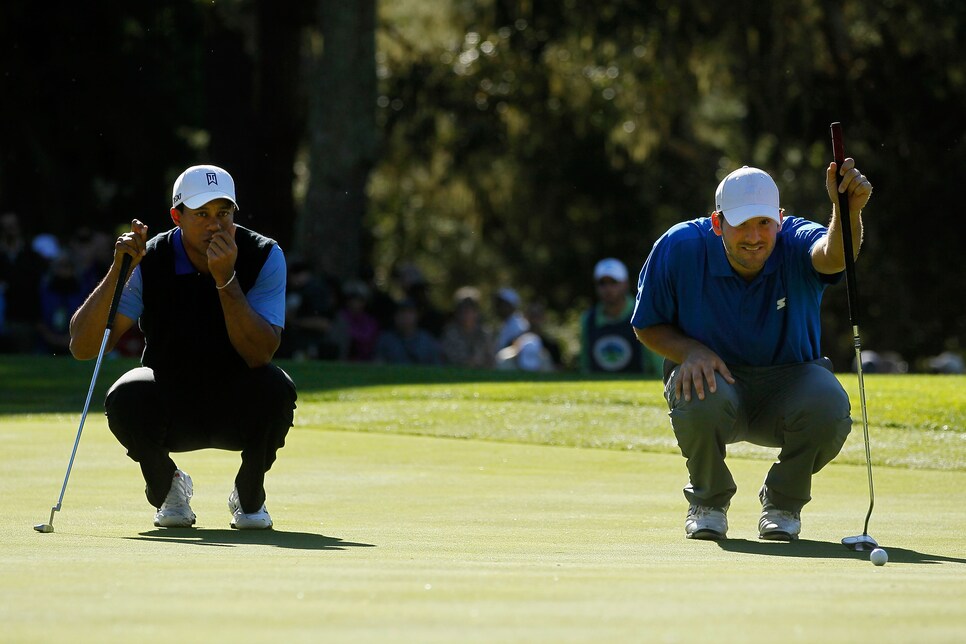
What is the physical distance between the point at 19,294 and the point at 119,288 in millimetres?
11638

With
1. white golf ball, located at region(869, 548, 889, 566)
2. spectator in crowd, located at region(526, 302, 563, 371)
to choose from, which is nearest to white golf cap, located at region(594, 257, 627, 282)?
spectator in crowd, located at region(526, 302, 563, 371)

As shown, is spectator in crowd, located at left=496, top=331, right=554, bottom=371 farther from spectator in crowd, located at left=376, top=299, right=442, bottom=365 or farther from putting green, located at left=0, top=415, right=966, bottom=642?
putting green, located at left=0, top=415, right=966, bottom=642

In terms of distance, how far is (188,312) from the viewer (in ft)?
22.1

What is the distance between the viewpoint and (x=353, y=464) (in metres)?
9.12

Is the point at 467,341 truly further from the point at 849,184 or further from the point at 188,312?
the point at 849,184

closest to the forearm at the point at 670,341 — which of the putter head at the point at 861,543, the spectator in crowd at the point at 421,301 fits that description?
the putter head at the point at 861,543

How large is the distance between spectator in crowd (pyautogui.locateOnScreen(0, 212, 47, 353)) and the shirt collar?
11389mm

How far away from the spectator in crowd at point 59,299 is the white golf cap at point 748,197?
1236cm

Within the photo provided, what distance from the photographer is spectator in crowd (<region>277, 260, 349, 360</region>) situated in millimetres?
18359

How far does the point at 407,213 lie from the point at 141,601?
114ft

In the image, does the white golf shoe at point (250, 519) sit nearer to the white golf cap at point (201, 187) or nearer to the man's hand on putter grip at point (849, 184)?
the white golf cap at point (201, 187)

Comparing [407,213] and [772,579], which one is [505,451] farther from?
[407,213]

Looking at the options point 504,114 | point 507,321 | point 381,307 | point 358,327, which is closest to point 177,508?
point 358,327

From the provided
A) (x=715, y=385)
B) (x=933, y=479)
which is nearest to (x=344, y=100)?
(x=933, y=479)
